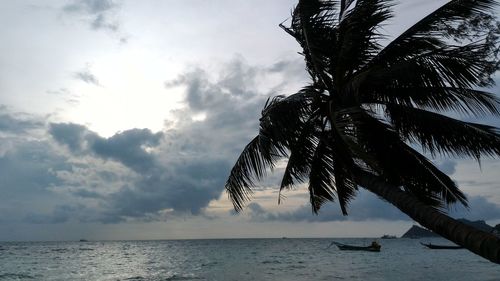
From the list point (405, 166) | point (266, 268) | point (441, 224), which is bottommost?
point (266, 268)

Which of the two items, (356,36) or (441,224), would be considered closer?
(441,224)

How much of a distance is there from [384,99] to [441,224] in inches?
164

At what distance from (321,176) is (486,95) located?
4330 mm

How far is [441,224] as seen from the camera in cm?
645

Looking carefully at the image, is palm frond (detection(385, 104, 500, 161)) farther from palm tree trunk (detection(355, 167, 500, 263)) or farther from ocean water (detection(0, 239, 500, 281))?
ocean water (detection(0, 239, 500, 281))

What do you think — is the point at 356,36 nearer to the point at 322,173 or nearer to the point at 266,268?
the point at 322,173

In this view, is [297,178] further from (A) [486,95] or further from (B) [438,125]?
(A) [486,95]

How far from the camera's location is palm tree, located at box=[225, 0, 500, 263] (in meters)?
8.44

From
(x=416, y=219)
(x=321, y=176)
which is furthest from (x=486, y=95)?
(x=321, y=176)

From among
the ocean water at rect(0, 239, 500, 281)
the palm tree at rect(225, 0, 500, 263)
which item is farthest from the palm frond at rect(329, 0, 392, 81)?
the ocean water at rect(0, 239, 500, 281)

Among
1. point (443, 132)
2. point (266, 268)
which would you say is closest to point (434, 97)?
point (443, 132)

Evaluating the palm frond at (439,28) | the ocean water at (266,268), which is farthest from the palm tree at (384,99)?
the ocean water at (266,268)

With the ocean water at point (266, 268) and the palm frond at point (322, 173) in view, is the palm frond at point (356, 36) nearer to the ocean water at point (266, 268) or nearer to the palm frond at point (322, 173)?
the palm frond at point (322, 173)

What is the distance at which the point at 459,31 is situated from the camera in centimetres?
895
